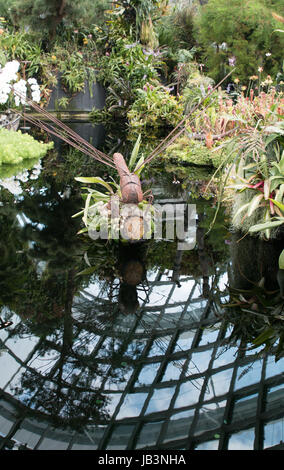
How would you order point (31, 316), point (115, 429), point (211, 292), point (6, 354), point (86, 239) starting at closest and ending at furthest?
point (115, 429) < point (6, 354) < point (31, 316) < point (211, 292) < point (86, 239)

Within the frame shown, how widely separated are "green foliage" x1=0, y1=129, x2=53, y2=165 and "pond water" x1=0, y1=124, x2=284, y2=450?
3049 mm

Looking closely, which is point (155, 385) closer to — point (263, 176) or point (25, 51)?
point (263, 176)

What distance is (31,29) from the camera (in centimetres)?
1376

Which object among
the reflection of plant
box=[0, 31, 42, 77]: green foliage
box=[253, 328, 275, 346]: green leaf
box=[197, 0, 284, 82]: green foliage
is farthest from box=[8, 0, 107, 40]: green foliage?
box=[253, 328, 275, 346]: green leaf

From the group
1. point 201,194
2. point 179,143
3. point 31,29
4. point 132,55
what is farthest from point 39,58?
point 201,194

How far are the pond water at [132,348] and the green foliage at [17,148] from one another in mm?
3049

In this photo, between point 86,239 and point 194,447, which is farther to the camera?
point 86,239

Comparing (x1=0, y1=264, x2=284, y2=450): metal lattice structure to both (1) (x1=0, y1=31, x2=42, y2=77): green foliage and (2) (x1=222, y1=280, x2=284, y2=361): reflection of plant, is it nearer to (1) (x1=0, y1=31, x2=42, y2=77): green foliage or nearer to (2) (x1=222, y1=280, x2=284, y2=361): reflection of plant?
(2) (x1=222, y1=280, x2=284, y2=361): reflection of plant

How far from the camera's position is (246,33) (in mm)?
13438

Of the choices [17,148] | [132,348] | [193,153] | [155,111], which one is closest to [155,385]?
[132,348]
